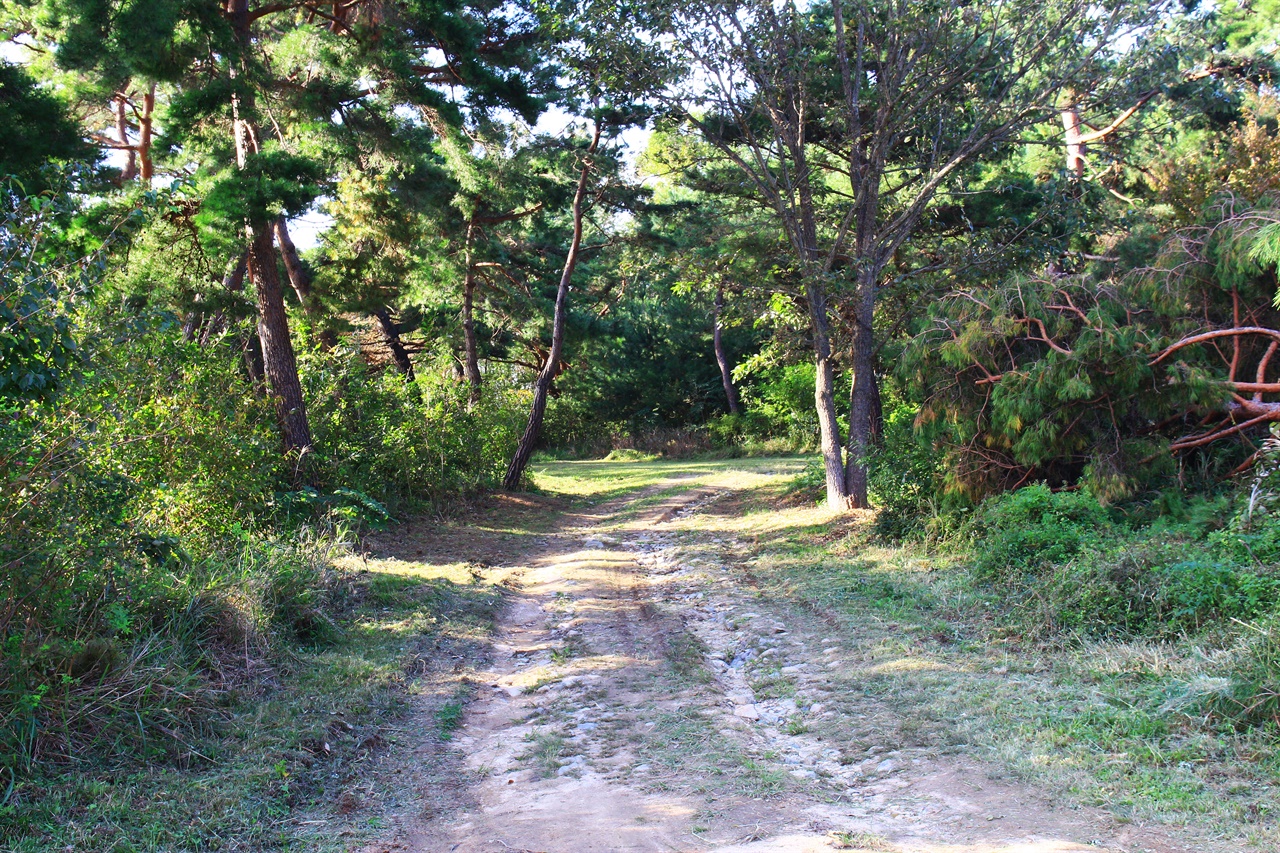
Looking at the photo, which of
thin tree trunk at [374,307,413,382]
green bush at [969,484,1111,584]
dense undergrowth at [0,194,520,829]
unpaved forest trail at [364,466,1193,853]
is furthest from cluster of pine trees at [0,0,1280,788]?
thin tree trunk at [374,307,413,382]

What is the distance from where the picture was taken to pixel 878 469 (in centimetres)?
1127

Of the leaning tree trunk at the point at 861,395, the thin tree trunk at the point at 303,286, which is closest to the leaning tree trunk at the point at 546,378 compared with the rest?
the thin tree trunk at the point at 303,286

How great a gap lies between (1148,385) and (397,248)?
41.9 feet

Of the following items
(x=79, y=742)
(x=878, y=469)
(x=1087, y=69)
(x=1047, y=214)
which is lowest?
(x=79, y=742)

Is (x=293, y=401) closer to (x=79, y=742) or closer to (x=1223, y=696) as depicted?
(x=79, y=742)

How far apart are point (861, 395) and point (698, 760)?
8.91m

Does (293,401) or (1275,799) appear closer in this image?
(1275,799)

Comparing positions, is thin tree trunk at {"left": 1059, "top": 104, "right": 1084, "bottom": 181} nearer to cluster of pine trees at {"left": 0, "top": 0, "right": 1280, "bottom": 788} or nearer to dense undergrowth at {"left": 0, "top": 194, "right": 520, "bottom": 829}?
cluster of pine trees at {"left": 0, "top": 0, "right": 1280, "bottom": 788}

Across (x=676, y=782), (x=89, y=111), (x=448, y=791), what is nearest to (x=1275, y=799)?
(x=676, y=782)

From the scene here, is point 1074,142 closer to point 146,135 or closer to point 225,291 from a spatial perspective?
point 225,291

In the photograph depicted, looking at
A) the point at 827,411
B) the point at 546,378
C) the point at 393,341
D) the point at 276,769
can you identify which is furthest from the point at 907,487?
the point at 393,341

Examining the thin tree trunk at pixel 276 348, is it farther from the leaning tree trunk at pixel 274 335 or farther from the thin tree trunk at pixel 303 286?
the thin tree trunk at pixel 303 286

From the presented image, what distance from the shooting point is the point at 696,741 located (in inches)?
213

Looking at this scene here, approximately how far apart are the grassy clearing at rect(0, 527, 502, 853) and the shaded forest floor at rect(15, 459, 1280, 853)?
16 mm
